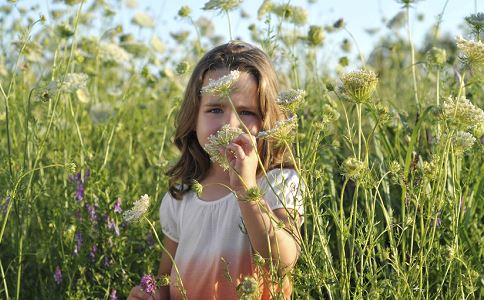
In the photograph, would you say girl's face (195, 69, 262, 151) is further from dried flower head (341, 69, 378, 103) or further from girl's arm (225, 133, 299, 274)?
dried flower head (341, 69, 378, 103)

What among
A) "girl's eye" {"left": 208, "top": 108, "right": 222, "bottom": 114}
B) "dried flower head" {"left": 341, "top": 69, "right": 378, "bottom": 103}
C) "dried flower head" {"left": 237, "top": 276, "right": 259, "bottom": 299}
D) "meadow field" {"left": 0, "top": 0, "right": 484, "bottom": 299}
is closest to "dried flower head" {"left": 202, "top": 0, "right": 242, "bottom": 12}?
"meadow field" {"left": 0, "top": 0, "right": 484, "bottom": 299}

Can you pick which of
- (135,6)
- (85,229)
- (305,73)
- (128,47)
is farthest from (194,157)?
(135,6)

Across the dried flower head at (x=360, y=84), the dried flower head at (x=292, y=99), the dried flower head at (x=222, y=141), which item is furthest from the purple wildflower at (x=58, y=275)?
the dried flower head at (x=360, y=84)

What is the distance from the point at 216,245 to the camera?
2127 mm

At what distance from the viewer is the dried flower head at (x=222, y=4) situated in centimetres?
262

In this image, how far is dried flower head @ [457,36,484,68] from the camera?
1.60 metres

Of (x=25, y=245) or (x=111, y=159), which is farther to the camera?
(x=111, y=159)

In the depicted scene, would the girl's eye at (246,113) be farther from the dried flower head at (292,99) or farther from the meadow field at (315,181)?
the dried flower head at (292,99)

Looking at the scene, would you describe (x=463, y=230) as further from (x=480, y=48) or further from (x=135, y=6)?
(x=135, y=6)

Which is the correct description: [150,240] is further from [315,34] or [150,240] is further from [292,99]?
[292,99]

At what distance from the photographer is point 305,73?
11.8 feet

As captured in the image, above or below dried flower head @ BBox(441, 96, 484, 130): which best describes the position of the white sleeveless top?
below

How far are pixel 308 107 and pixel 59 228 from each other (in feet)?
3.14

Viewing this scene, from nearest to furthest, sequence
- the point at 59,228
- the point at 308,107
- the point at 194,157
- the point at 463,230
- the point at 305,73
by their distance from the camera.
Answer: the point at 463,230
the point at 194,157
the point at 59,228
the point at 308,107
the point at 305,73
